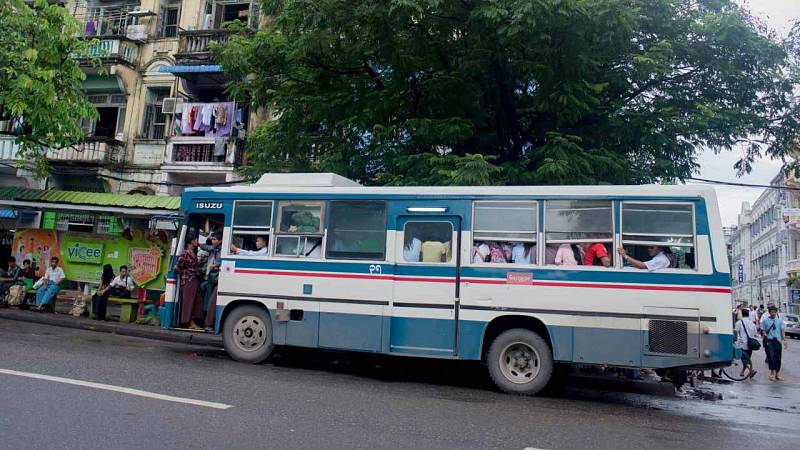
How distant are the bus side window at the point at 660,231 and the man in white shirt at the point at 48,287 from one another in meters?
14.7

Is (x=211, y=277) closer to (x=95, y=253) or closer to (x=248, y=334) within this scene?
(x=248, y=334)

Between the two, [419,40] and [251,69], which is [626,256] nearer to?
[419,40]

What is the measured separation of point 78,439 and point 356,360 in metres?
6.70

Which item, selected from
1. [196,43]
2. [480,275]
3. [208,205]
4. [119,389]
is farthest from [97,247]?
[480,275]

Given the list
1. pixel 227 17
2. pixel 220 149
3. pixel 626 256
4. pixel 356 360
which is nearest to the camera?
pixel 626 256

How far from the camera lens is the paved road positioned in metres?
5.50

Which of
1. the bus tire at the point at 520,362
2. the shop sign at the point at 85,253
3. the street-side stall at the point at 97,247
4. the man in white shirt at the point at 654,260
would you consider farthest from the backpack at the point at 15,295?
the man in white shirt at the point at 654,260

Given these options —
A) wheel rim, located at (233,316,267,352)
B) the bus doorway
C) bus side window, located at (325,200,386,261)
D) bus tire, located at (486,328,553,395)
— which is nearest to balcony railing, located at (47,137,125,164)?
the bus doorway

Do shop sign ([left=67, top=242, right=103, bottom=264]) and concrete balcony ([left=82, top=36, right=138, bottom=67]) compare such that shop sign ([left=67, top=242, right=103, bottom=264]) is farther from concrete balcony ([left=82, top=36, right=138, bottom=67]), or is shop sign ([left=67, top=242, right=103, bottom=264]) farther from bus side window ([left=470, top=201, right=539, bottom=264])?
bus side window ([left=470, top=201, right=539, bottom=264])

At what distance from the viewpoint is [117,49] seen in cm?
2209

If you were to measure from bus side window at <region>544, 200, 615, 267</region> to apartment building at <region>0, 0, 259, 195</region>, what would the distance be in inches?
546

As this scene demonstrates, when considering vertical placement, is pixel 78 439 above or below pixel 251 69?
below

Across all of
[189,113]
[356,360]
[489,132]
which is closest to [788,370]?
[489,132]

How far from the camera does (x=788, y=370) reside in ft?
57.3
